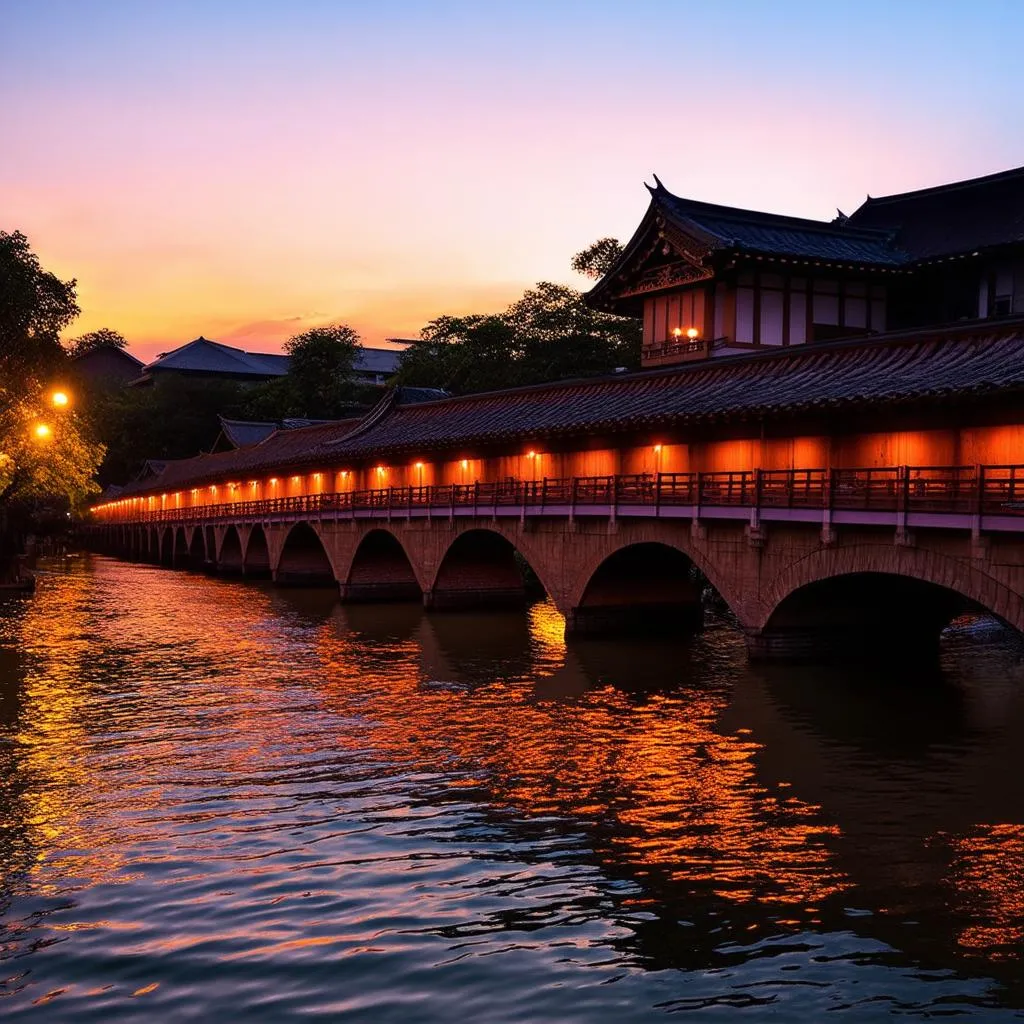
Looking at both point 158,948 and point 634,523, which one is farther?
point 634,523

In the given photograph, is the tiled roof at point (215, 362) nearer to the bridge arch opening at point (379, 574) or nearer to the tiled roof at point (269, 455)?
the tiled roof at point (269, 455)

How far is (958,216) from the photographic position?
2248 inches

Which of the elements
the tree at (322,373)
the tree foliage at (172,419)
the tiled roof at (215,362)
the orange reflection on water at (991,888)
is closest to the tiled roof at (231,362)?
the tiled roof at (215,362)

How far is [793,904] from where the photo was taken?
658 inches

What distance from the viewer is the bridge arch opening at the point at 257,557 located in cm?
8888

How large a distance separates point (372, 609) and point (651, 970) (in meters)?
47.5

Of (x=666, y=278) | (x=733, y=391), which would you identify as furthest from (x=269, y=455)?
(x=733, y=391)

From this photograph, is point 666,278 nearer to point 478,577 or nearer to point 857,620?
point 478,577

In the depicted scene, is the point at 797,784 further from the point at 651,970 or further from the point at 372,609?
the point at 372,609

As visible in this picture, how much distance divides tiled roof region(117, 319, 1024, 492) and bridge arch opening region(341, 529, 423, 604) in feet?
17.2

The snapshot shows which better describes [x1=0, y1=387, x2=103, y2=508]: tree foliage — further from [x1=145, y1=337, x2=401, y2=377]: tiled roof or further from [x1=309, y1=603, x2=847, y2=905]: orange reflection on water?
[x1=145, y1=337, x2=401, y2=377]: tiled roof

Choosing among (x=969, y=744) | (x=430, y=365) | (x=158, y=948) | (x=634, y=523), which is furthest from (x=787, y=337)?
(x=430, y=365)

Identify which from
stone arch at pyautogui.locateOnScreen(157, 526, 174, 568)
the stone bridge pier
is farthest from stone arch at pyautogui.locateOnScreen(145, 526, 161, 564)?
the stone bridge pier

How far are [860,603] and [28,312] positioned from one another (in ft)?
129
